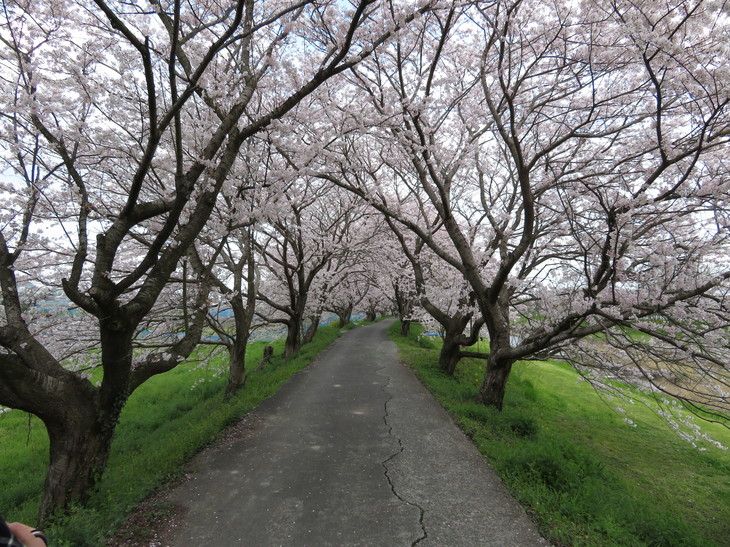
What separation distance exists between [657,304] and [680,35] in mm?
3741

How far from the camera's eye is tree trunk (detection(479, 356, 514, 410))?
7.85 metres

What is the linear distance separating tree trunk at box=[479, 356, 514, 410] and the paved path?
1317 millimetres

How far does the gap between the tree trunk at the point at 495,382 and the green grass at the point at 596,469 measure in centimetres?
39

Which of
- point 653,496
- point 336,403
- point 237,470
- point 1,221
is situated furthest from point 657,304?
point 1,221

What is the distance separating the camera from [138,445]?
8078mm

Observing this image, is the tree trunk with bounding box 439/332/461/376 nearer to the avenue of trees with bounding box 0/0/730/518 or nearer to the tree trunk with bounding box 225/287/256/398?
the avenue of trees with bounding box 0/0/730/518

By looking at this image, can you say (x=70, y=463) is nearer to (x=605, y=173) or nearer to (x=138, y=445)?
(x=138, y=445)

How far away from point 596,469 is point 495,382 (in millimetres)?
2625

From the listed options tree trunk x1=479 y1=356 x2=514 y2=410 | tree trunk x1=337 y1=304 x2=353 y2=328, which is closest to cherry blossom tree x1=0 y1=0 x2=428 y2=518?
tree trunk x1=479 y1=356 x2=514 y2=410

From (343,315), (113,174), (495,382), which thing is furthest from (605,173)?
(343,315)

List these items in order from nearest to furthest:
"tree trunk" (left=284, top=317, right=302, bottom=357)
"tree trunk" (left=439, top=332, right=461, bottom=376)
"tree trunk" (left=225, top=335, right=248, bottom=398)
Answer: "tree trunk" (left=225, top=335, right=248, bottom=398) → "tree trunk" (left=439, top=332, right=461, bottom=376) → "tree trunk" (left=284, top=317, right=302, bottom=357)

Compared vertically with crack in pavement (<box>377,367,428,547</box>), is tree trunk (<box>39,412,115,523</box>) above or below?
above

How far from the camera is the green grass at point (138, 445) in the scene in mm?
3787

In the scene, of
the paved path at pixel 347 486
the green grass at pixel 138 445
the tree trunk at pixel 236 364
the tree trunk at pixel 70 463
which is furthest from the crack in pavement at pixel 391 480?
the tree trunk at pixel 236 364
